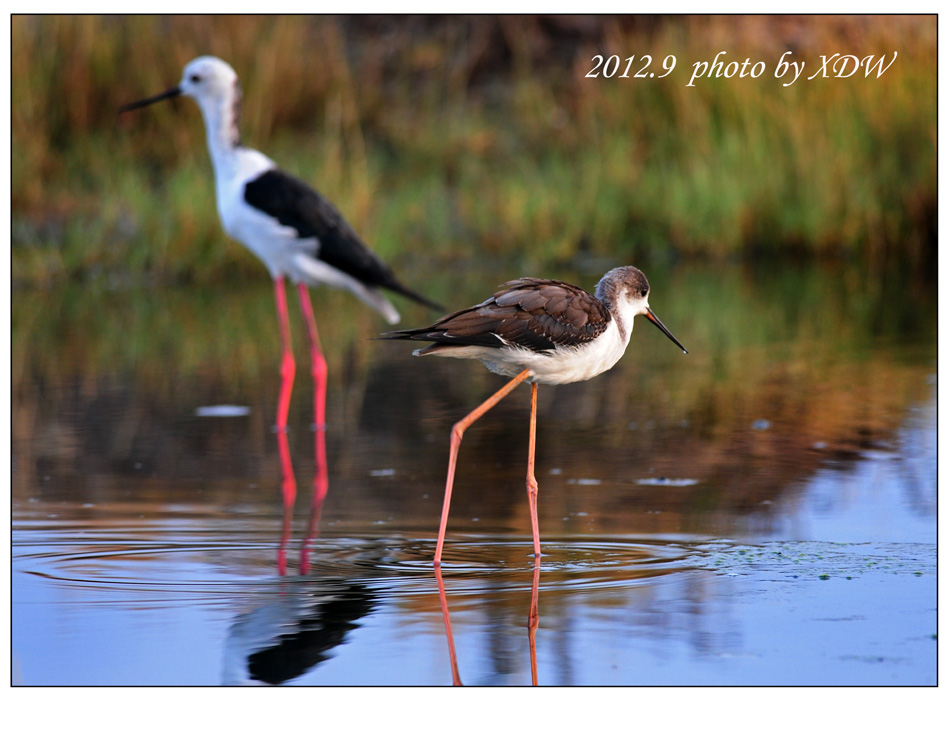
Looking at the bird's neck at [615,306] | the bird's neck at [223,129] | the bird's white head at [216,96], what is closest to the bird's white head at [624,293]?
the bird's neck at [615,306]

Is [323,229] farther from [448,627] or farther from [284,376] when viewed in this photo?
[448,627]

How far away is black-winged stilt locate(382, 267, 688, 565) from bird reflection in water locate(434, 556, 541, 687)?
184 millimetres

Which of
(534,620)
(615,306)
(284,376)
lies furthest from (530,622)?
(284,376)

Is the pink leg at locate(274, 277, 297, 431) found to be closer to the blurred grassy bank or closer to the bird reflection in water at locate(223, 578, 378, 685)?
the bird reflection in water at locate(223, 578, 378, 685)

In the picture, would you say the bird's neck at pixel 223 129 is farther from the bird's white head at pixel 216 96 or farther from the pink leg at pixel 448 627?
the pink leg at pixel 448 627

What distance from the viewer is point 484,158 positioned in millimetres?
14242

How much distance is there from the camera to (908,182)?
12016mm

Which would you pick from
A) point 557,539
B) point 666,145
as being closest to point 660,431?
point 557,539

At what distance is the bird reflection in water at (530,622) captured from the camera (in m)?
3.39

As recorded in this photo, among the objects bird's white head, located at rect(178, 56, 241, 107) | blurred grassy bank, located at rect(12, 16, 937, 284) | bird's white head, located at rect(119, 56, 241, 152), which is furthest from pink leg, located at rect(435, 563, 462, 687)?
blurred grassy bank, located at rect(12, 16, 937, 284)

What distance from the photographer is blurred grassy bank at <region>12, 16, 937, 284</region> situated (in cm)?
1175

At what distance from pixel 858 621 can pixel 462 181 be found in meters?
10.4

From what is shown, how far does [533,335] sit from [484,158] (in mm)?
10050

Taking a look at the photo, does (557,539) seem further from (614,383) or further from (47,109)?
(47,109)
